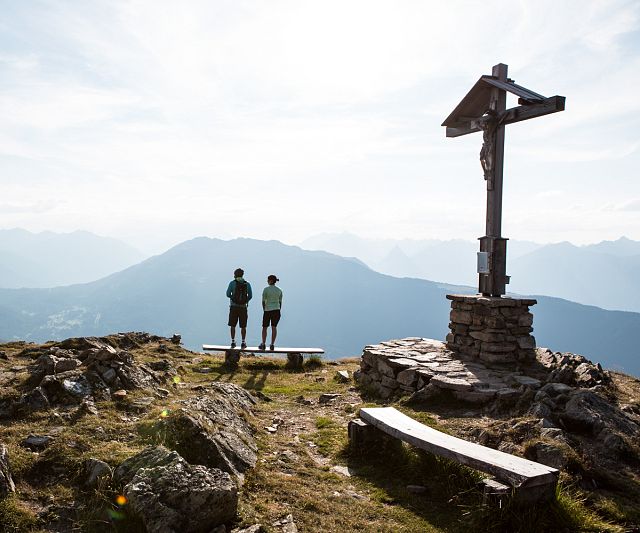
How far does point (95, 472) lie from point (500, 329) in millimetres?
9806

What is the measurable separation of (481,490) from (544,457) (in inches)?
57.3

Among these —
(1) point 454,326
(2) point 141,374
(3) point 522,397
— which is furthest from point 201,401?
(1) point 454,326

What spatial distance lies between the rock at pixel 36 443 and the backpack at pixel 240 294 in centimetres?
1016

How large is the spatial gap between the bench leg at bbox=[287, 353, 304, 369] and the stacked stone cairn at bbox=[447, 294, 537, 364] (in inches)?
248

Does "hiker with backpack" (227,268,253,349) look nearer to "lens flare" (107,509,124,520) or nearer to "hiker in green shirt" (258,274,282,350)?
"hiker in green shirt" (258,274,282,350)

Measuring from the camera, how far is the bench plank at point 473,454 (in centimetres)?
518

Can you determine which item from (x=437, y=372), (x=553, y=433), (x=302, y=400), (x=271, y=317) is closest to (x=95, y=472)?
(x=553, y=433)

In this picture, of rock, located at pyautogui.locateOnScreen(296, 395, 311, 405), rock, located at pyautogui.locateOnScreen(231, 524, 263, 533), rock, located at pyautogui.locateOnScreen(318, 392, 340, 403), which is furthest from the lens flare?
rock, located at pyautogui.locateOnScreen(318, 392, 340, 403)

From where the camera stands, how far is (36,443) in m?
6.19

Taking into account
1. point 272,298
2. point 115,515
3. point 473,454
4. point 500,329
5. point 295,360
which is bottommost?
point 295,360

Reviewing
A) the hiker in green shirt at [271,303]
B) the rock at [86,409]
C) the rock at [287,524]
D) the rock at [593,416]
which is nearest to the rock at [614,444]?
the rock at [593,416]

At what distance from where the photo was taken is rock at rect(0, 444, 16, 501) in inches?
198

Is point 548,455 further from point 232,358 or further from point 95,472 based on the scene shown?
point 232,358

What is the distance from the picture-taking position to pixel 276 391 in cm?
1276
